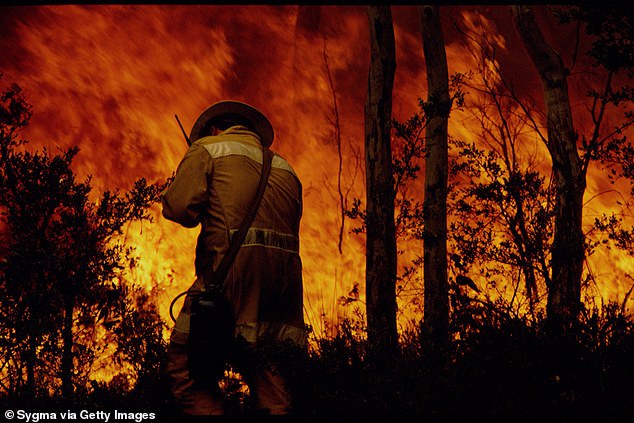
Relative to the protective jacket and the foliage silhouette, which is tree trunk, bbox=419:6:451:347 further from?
the protective jacket

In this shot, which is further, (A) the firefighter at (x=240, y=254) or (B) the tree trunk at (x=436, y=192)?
(B) the tree trunk at (x=436, y=192)

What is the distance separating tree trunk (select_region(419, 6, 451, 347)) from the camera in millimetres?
8172

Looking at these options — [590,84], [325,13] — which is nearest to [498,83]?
[590,84]

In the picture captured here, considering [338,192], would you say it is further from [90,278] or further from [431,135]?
[90,278]

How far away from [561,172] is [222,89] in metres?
7.72

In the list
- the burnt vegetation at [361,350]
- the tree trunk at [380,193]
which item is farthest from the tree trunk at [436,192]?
the tree trunk at [380,193]

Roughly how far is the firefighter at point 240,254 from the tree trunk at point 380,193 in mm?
3567

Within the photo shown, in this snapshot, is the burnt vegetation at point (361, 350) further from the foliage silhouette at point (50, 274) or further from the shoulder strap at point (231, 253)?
the shoulder strap at point (231, 253)

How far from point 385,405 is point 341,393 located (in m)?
0.47

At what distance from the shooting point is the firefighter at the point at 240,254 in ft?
13.0

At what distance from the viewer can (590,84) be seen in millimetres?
17219

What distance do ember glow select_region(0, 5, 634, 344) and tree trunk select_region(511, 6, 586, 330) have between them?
195 inches

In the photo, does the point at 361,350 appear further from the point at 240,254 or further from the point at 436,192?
the point at 436,192

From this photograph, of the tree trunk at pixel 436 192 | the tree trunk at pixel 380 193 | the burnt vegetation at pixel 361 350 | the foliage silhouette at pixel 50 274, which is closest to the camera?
the burnt vegetation at pixel 361 350
